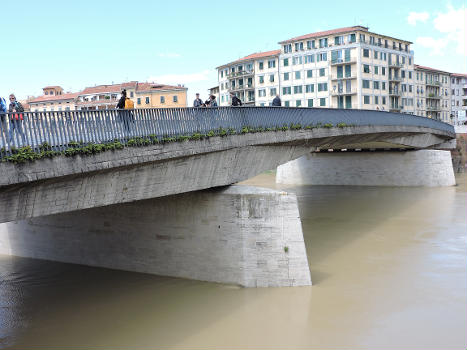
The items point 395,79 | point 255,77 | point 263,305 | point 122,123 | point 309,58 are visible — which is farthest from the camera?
point 255,77

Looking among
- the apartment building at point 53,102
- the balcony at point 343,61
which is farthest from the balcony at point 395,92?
the apartment building at point 53,102

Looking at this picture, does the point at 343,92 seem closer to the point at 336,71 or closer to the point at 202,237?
the point at 336,71

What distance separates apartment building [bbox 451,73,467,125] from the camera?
328 feet

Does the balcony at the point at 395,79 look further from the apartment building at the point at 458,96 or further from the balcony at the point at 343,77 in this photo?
the apartment building at the point at 458,96

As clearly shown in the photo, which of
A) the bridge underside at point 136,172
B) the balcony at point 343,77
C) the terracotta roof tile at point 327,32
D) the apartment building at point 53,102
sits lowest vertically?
the bridge underside at point 136,172

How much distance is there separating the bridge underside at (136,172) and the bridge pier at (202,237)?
4.10ft

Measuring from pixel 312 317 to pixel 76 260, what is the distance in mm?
10406

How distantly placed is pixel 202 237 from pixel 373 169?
31.4m

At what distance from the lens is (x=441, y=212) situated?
30328mm

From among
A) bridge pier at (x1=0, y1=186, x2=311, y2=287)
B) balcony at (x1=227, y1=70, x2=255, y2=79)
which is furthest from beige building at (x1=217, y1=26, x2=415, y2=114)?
bridge pier at (x1=0, y1=186, x2=311, y2=287)

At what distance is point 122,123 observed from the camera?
13203 millimetres

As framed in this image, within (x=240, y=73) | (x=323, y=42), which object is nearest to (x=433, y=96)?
(x=323, y=42)

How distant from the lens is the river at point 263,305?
1261 centimetres

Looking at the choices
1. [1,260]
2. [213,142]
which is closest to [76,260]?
[1,260]
